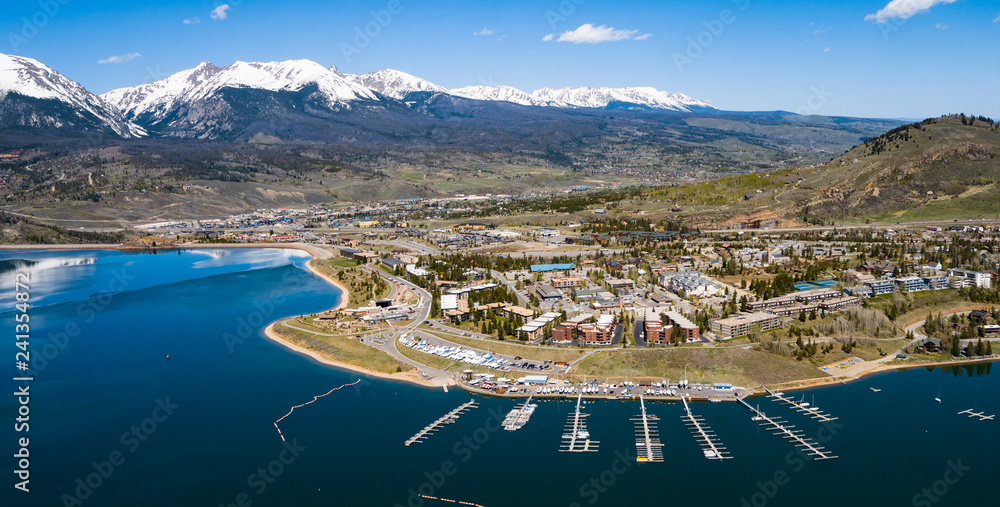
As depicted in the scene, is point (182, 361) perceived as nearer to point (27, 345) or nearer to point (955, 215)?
point (27, 345)

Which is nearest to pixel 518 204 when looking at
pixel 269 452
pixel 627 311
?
pixel 627 311

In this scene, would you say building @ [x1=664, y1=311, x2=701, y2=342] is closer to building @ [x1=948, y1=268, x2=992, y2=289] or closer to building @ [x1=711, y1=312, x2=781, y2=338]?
building @ [x1=711, y1=312, x2=781, y2=338]

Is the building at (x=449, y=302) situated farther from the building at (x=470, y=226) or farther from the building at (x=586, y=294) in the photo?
the building at (x=470, y=226)

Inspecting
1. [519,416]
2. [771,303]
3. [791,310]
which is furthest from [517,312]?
[791,310]

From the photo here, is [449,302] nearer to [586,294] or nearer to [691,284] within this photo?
[586,294]

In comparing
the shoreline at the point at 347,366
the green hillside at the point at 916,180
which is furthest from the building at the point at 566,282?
the green hillside at the point at 916,180
